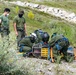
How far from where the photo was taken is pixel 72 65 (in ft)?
41.2

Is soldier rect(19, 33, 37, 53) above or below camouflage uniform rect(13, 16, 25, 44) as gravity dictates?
below

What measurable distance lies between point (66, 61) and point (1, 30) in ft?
8.44

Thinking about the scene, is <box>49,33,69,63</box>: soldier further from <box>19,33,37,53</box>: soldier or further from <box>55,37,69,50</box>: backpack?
<box>19,33,37,53</box>: soldier

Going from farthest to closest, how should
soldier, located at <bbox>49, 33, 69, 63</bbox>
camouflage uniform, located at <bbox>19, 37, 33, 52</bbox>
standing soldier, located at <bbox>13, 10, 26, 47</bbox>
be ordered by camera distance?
standing soldier, located at <bbox>13, 10, 26, 47</bbox> → camouflage uniform, located at <bbox>19, 37, 33, 52</bbox> → soldier, located at <bbox>49, 33, 69, 63</bbox>

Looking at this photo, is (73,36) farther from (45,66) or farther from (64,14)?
(64,14)

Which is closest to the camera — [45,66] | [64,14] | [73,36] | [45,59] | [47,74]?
[47,74]

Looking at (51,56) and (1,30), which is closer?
(51,56)

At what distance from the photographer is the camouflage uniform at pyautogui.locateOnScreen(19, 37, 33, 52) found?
43.3 feet

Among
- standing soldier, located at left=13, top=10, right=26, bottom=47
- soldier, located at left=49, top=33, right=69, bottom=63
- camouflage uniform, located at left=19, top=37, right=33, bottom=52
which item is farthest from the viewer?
standing soldier, located at left=13, top=10, right=26, bottom=47

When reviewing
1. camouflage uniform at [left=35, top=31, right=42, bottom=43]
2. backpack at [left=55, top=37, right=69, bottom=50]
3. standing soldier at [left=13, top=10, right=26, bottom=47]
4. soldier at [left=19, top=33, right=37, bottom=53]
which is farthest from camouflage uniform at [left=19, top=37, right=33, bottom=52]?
backpack at [left=55, top=37, right=69, bottom=50]

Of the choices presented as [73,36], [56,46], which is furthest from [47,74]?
[73,36]

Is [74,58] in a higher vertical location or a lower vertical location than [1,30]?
lower

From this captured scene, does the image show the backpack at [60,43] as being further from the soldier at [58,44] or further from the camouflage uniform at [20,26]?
the camouflage uniform at [20,26]

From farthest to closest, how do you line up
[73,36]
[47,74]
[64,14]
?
1. [64,14]
2. [73,36]
3. [47,74]
